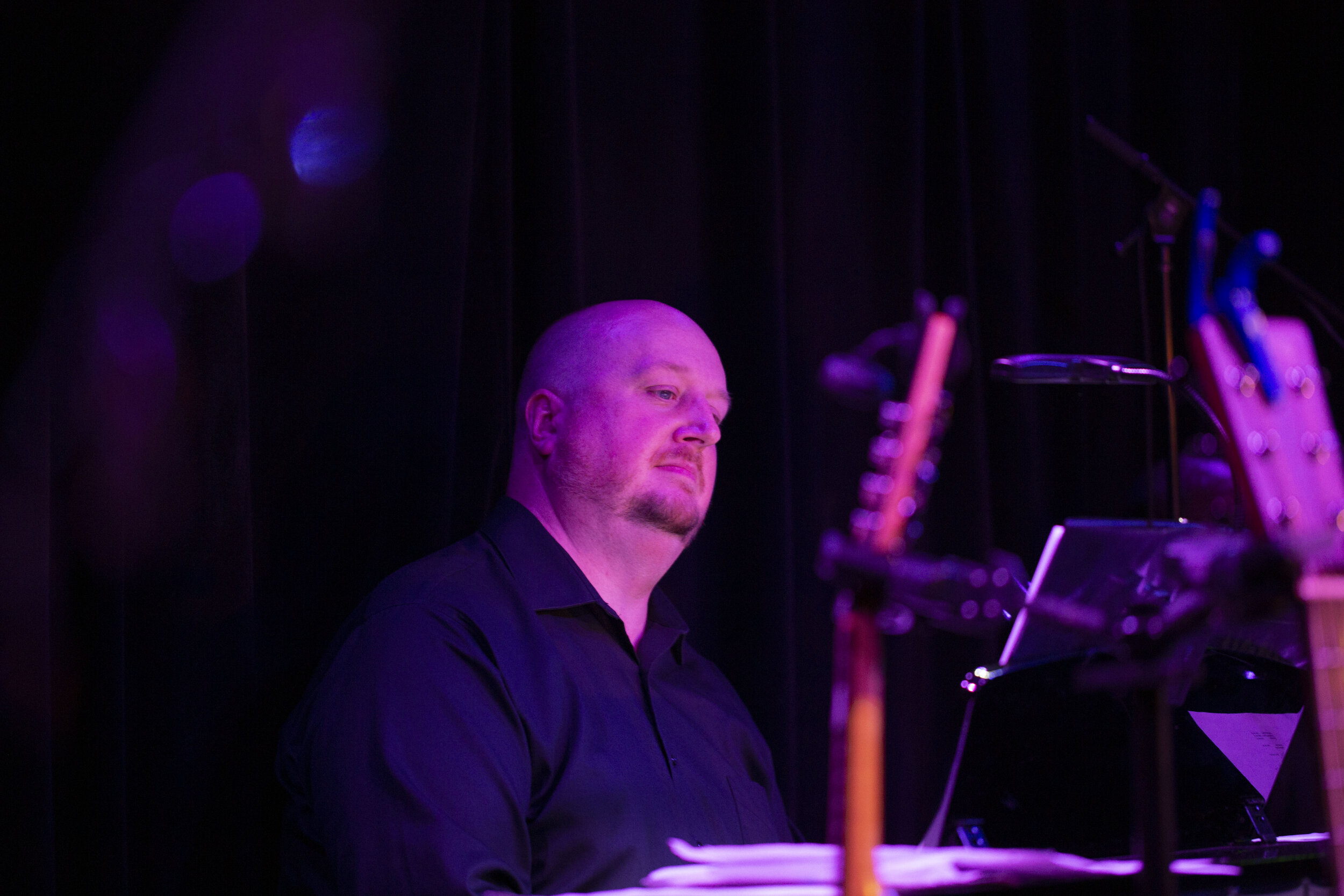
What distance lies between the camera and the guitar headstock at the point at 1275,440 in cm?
87

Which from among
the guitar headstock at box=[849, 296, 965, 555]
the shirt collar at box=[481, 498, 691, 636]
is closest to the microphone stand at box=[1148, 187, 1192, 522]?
the shirt collar at box=[481, 498, 691, 636]

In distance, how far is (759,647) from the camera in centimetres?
233

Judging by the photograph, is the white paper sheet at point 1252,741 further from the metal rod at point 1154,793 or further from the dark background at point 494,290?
the metal rod at point 1154,793

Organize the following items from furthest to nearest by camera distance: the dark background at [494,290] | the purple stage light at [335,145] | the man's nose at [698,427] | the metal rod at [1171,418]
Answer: the metal rod at [1171,418] < the man's nose at [698,427] < the purple stage light at [335,145] < the dark background at [494,290]

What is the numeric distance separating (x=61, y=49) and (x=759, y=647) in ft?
5.20

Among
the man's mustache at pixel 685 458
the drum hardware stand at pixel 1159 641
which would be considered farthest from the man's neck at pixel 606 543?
the drum hardware stand at pixel 1159 641

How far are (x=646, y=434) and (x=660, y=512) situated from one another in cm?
14

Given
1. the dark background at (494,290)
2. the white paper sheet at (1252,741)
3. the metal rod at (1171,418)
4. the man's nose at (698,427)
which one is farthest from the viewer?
the metal rod at (1171,418)

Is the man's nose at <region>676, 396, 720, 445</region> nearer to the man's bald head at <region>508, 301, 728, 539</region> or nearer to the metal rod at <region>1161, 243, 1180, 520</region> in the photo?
the man's bald head at <region>508, 301, 728, 539</region>

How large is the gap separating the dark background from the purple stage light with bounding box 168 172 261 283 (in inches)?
1.0

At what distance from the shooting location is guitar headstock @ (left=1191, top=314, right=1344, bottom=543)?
0.87m

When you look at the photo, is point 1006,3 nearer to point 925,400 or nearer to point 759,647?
point 759,647

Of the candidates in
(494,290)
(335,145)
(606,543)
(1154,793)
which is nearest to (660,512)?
(606,543)

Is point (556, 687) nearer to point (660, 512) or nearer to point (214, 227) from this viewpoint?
point (660, 512)
